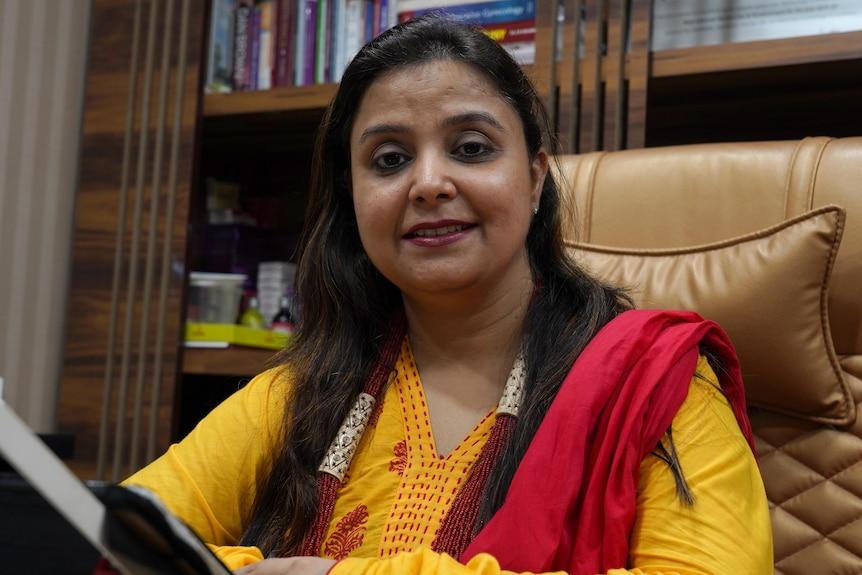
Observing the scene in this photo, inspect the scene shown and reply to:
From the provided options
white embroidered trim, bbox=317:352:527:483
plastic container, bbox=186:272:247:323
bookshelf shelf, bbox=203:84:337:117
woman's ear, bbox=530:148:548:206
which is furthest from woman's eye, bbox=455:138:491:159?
plastic container, bbox=186:272:247:323

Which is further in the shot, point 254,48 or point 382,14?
point 254,48

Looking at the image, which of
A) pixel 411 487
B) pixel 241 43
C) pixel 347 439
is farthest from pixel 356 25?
pixel 411 487

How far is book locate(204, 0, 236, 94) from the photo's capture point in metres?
2.41

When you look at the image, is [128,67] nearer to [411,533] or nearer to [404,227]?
[404,227]

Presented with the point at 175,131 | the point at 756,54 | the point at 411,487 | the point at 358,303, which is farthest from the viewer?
the point at 175,131

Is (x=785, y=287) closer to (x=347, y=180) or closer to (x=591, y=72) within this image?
(x=347, y=180)

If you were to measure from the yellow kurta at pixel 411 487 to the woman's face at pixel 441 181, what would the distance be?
198 millimetres

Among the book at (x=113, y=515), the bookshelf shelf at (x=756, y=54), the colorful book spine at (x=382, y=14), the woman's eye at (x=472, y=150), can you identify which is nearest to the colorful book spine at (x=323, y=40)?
the colorful book spine at (x=382, y=14)

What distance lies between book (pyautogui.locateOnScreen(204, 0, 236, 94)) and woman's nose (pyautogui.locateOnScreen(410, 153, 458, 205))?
1.32 meters

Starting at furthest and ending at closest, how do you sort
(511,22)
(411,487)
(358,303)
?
(511,22), (358,303), (411,487)

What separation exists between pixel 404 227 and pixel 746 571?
606mm

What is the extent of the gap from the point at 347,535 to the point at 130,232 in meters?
1.45

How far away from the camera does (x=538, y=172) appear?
1414mm

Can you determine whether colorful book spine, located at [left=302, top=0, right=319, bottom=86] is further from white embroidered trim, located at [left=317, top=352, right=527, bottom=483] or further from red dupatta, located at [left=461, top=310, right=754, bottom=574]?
red dupatta, located at [left=461, top=310, right=754, bottom=574]
